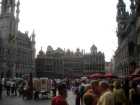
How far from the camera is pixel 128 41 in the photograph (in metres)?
44.4

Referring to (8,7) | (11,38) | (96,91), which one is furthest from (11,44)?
(96,91)

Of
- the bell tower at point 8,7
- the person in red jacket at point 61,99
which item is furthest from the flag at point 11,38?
the person in red jacket at point 61,99

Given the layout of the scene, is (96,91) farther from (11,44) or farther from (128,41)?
(11,44)

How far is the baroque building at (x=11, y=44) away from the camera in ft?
298

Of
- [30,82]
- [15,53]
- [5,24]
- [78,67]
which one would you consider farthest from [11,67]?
[30,82]

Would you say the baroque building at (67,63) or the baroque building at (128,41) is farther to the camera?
the baroque building at (67,63)

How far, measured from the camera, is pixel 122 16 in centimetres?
7544

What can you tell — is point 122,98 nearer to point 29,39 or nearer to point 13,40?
point 13,40

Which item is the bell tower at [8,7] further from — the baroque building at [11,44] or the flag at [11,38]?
the flag at [11,38]

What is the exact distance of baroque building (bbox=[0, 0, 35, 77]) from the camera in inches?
3581

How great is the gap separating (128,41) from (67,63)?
83.2 m

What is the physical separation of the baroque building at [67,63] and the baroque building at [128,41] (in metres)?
50.4

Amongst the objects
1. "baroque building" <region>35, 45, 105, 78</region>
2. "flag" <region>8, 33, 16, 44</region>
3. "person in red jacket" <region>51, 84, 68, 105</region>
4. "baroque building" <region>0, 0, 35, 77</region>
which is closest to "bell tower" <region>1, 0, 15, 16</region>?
"baroque building" <region>0, 0, 35, 77</region>

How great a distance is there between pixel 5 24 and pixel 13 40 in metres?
6.68
